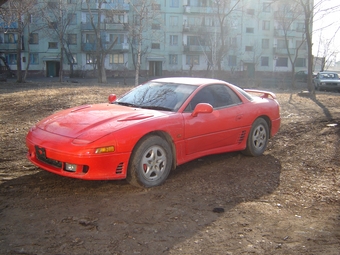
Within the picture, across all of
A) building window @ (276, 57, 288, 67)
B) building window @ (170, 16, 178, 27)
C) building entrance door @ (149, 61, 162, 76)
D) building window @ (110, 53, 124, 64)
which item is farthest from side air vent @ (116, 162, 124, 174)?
building window @ (276, 57, 288, 67)

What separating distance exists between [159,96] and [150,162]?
125 centimetres

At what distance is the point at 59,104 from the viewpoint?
11711 mm

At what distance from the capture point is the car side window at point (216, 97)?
Answer: 5.50 metres

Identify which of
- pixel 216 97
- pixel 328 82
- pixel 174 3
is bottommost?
pixel 216 97

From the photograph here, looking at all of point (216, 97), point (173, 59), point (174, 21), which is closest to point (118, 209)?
point (216, 97)

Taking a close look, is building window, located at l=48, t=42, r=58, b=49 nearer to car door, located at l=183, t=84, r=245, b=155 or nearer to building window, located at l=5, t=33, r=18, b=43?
building window, located at l=5, t=33, r=18, b=43

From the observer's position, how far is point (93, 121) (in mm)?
4727

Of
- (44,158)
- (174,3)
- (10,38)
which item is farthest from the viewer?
(174,3)

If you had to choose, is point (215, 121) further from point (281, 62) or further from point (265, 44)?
point (281, 62)

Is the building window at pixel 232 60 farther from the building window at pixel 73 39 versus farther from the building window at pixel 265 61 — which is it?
the building window at pixel 73 39

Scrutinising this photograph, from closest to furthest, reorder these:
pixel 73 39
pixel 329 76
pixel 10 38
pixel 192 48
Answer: pixel 329 76 < pixel 10 38 < pixel 73 39 < pixel 192 48

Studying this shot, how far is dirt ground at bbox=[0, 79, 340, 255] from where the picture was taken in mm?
3330

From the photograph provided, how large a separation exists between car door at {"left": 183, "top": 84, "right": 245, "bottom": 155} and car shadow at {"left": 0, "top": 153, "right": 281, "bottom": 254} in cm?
43

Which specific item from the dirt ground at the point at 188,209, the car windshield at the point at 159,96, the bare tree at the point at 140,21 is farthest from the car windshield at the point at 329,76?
the car windshield at the point at 159,96
